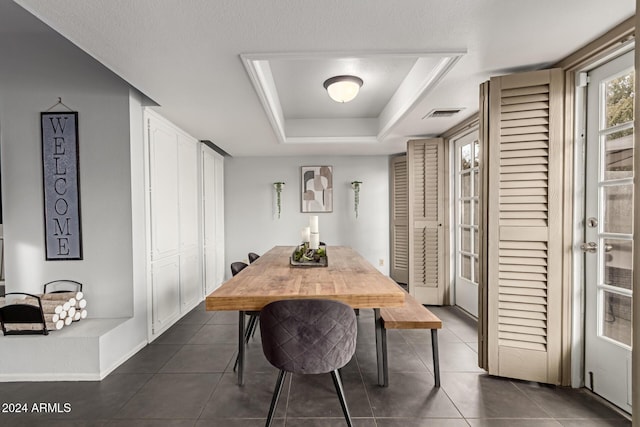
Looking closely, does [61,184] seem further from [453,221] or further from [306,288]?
[453,221]

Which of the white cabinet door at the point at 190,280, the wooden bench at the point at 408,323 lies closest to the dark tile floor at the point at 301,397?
the wooden bench at the point at 408,323

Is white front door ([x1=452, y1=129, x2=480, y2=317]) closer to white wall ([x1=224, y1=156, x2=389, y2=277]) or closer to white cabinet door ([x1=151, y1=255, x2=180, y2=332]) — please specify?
white wall ([x1=224, y1=156, x2=389, y2=277])

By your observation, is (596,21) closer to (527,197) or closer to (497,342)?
(527,197)

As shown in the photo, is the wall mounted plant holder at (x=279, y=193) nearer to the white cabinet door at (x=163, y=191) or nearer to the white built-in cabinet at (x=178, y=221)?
the white built-in cabinet at (x=178, y=221)

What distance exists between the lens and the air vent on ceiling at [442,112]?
292 centimetres

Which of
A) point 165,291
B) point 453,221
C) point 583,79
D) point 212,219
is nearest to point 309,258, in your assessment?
point 165,291

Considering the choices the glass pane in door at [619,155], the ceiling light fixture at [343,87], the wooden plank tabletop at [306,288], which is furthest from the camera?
the ceiling light fixture at [343,87]

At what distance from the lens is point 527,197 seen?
210cm

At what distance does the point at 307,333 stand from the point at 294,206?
150 inches

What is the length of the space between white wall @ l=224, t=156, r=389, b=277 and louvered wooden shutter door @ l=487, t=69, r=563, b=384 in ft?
9.90

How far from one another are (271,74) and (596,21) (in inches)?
90.4

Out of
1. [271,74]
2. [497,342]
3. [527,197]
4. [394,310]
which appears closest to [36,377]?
[394,310]

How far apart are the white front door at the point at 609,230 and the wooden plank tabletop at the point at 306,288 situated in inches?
52.7

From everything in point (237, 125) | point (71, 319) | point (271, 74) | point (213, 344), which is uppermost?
point (271, 74)
